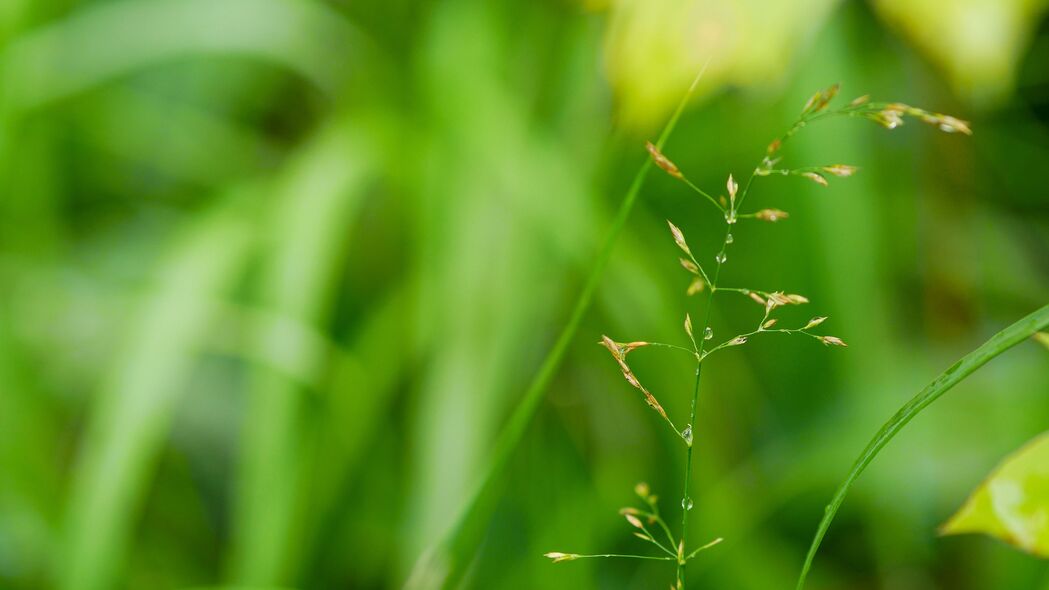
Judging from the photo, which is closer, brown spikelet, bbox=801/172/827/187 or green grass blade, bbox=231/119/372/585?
brown spikelet, bbox=801/172/827/187

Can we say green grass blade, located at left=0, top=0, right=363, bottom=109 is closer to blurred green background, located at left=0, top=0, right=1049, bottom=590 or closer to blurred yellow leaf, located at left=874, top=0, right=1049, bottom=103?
blurred green background, located at left=0, top=0, right=1049, bottom=590

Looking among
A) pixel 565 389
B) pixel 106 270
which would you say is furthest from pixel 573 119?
pixel 106 270

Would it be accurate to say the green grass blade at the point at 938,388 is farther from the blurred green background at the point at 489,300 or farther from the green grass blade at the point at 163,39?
the green grass blade at the point at 163,39

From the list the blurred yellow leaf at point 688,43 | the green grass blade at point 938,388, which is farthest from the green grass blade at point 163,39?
the green grass blade at point 938,388

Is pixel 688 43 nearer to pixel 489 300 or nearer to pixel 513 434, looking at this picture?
pixel 513 434

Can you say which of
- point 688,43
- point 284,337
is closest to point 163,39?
point 284,337

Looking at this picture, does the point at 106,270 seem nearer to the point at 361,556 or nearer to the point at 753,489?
the point at 361,556

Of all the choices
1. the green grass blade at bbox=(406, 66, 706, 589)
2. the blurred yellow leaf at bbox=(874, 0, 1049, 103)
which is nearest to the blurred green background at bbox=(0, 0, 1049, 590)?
the blurred yellow leaf at bbox=(874, 0, 1049, 103)
